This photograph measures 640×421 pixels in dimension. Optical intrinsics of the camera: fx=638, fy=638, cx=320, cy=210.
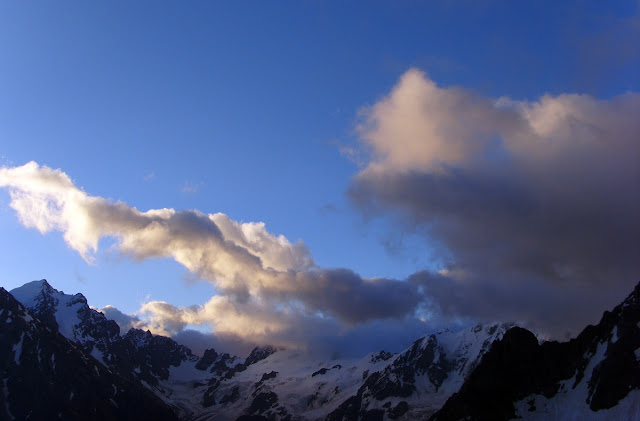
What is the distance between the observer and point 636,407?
194m
